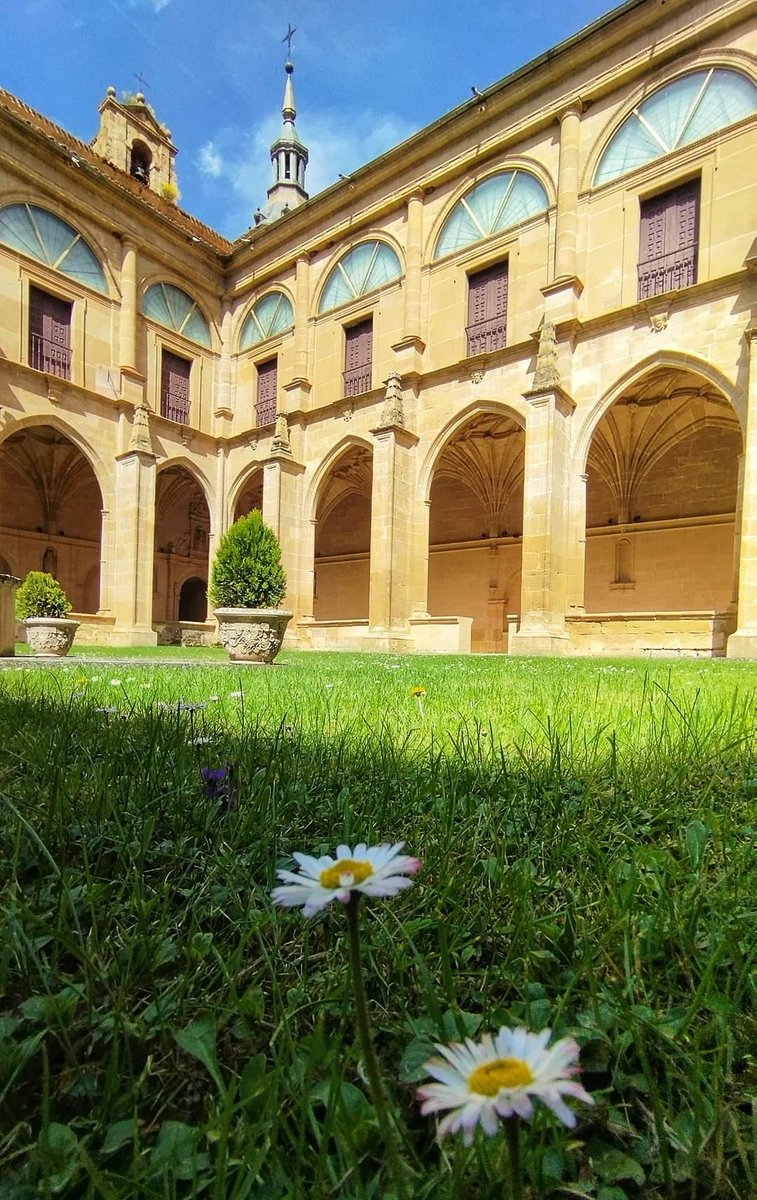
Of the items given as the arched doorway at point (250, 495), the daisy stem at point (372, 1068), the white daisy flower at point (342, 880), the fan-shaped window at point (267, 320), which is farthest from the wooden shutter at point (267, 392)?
Result: the daisy stem at point (372, 1068)

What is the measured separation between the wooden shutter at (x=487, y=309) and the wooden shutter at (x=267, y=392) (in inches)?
282

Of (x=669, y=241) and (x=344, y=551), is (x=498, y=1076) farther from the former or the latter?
(x=344, y=551)

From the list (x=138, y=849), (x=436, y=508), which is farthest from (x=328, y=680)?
(x=436, y=508)

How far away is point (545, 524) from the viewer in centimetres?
1252

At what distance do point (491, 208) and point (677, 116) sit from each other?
421 centimetres

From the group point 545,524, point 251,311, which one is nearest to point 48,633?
point 545,524

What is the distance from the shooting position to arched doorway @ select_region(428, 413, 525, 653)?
19375 mm

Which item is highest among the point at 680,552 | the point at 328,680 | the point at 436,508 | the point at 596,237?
the point at 596,237

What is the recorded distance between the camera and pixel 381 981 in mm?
884

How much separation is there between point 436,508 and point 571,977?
874 inches

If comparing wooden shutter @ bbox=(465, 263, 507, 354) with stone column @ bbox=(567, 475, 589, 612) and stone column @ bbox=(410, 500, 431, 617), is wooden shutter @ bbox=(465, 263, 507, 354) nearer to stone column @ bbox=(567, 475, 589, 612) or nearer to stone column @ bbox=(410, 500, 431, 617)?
stone column @ bbox=(410, 500, 431, 617)

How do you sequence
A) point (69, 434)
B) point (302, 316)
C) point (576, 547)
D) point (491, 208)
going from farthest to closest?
point (302, 316) → point (69, 434) → point (491, 208) → point (576, 547)

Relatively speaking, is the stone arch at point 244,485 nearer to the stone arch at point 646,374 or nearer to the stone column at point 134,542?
the stone column at point 134,542

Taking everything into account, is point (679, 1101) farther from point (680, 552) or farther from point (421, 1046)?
point (680, 552)
